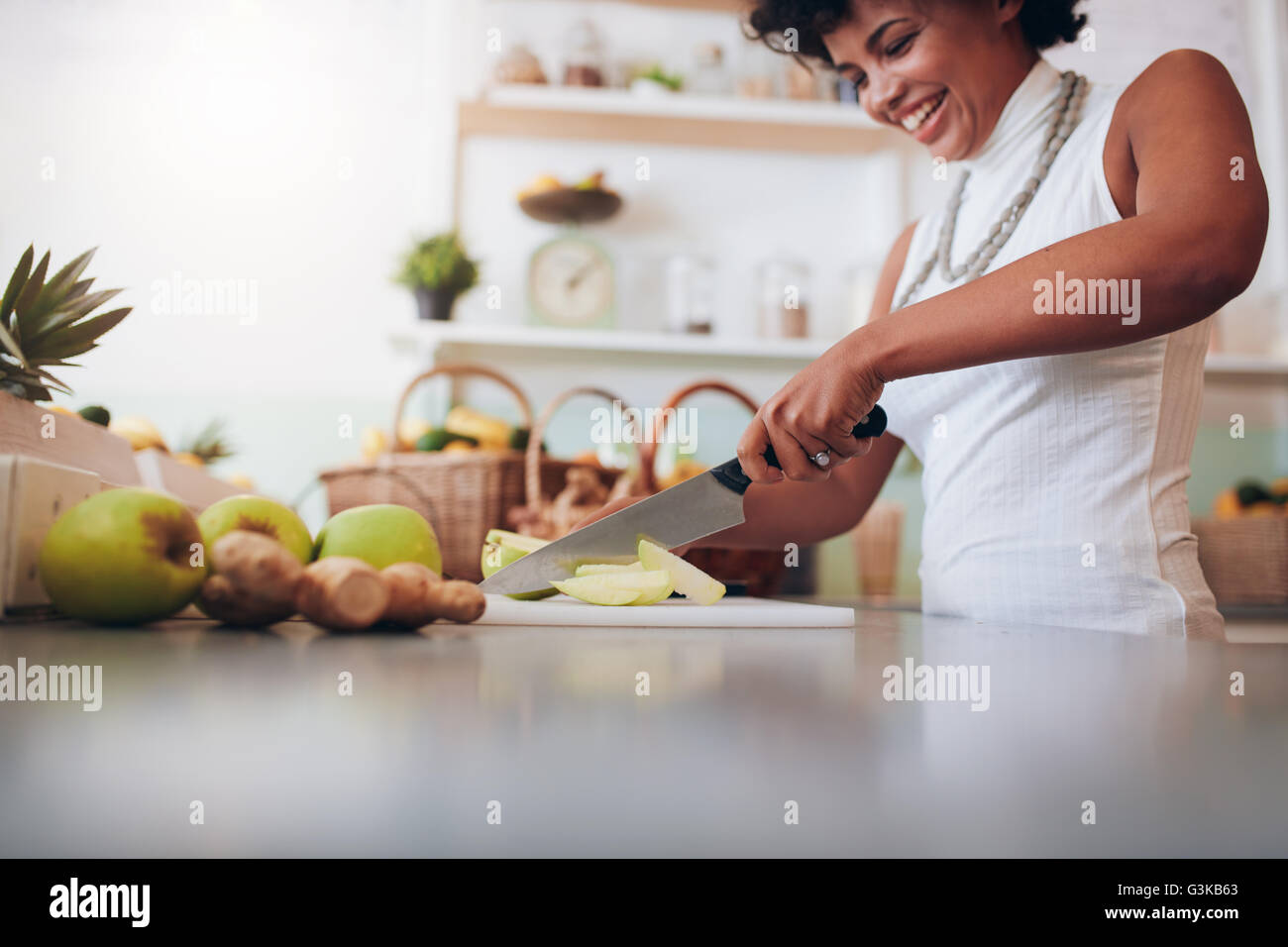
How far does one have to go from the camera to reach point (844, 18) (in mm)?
1010

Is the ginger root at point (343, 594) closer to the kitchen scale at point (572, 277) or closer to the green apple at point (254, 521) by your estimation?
the green apple at point (254, 521)

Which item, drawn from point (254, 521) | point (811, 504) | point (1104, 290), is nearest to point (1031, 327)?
point (1104, 290)

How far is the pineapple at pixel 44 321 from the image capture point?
2.15 feet

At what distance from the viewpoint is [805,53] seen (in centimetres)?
117

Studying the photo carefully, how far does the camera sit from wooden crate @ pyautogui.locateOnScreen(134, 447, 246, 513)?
103 cm

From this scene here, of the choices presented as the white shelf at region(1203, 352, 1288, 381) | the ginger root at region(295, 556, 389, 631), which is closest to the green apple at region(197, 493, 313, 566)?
the ginger root at region(295, 556, 389, 631)

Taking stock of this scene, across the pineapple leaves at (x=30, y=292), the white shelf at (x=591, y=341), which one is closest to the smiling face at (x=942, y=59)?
the pineapple leaves at (x=30, y=292)

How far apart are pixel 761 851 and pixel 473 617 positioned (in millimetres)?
376

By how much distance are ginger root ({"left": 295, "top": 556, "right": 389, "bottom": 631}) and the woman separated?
34cm

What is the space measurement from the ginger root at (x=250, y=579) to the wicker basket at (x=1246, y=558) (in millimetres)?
2051
